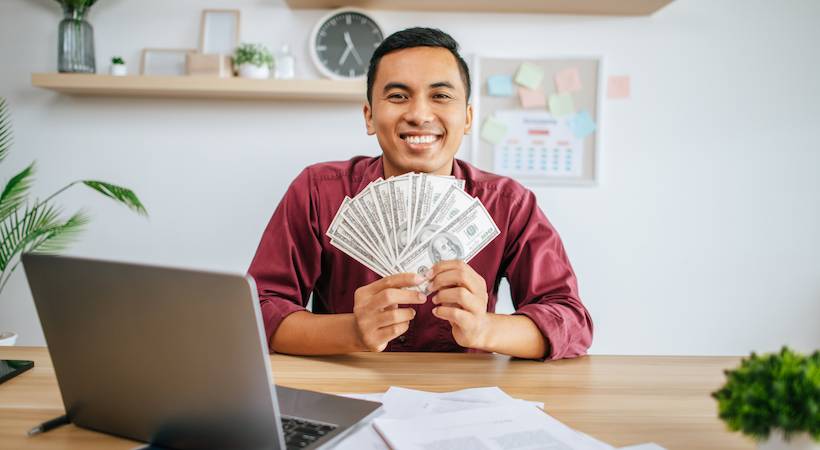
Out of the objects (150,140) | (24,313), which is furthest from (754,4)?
(24,313)

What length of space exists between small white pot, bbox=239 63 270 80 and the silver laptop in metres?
1.65

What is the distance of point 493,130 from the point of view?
2.38m

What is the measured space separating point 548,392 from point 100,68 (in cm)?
226

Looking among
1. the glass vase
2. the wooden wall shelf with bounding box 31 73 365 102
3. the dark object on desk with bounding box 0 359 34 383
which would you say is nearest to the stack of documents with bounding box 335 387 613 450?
the dark object on desk with bounding box 0 359 34 383

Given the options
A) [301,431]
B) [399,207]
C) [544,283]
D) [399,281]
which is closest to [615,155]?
[544,283]

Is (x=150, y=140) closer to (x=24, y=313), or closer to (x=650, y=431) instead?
(x=24, y=313)

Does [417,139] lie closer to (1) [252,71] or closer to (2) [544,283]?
(2) [544,283]

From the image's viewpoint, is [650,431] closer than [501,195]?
Yes

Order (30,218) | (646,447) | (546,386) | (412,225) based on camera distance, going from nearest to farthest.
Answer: (646,447) < (546,386) < (412,225) < (30,218)

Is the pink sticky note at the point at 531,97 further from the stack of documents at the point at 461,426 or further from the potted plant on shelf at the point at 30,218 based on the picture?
the stack of documents at the point at 461,426

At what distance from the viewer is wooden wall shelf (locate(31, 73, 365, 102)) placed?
6.90ft

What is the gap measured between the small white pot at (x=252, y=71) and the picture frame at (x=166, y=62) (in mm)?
301

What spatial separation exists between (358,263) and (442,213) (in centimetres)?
38

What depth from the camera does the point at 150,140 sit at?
2.34 meters
